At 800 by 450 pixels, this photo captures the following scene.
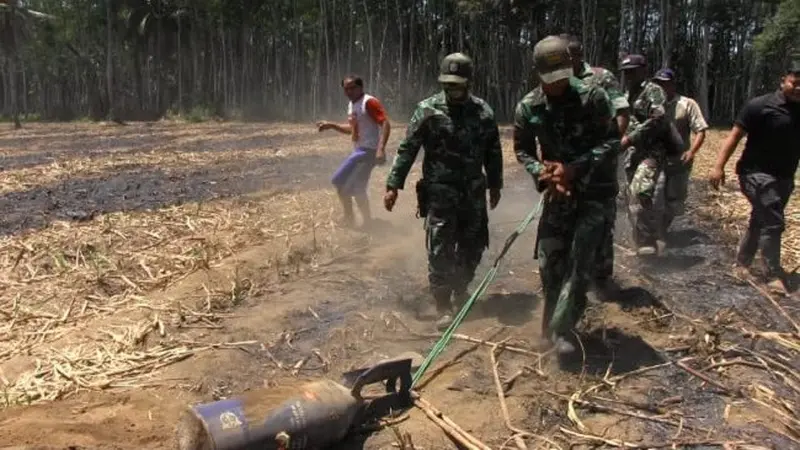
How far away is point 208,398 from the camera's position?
4.33 m

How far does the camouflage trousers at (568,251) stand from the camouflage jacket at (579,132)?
0.41 feet

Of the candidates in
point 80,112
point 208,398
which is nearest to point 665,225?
point 208,398

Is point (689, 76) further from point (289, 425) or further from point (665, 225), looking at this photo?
point (289, 425)

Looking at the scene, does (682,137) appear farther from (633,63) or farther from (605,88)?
(605,88)

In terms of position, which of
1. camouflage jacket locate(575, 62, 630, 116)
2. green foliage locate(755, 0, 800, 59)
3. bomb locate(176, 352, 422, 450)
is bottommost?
bomb locate(176, 352, 422, 450)

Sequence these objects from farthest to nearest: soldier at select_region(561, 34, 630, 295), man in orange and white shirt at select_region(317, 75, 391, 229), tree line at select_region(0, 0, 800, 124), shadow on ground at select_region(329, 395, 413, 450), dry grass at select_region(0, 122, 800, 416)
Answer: tree line at select_region(0, 0, 800, 124) → man in orange and white shirt at select_region(317, 75, 391, 229) → soldier at select_region(561, 34, 630, 295) → dry grass at select_region(0, 122, 800, 416) → shadow on ground at select_region(329, 395, 413, 450)

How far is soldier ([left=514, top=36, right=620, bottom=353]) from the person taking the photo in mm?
4328

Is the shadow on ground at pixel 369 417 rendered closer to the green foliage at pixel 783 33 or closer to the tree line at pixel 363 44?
the green foliage at pixel 783 33

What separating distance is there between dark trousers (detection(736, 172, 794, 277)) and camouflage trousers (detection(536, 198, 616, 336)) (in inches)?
76.8

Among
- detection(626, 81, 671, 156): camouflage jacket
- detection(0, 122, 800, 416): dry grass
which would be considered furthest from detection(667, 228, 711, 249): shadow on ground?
detection(626, 81, 671, 156): camouflage jacket

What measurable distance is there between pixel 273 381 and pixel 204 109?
40.9 metres

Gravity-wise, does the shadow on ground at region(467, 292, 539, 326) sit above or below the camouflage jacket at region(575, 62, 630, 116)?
below

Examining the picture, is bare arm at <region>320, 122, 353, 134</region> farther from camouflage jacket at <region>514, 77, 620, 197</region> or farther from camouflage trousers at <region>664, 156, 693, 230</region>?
camouflage jacket at <region>514, 77, 620, 197</region>

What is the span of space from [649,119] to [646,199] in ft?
2.42
